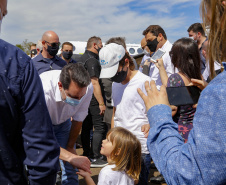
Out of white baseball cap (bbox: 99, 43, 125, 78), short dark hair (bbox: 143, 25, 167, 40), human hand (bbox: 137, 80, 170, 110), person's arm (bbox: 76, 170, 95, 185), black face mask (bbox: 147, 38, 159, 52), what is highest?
short dark hair (bbox: 143, 25, 167, 40)

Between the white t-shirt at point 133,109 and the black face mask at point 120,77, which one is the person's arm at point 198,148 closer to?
the white t-shirt at point 133,109

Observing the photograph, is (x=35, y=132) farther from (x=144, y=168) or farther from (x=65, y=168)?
(x=65, y=168)

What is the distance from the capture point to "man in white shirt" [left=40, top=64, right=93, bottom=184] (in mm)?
2654

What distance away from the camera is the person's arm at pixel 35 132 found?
126 centimetres

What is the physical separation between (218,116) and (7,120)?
0.90 m

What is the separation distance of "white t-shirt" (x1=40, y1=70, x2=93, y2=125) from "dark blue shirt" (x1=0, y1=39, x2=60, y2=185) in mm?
1376

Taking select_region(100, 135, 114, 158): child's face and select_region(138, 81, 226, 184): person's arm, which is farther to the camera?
select_region(100, 135, 114, 158): child's face

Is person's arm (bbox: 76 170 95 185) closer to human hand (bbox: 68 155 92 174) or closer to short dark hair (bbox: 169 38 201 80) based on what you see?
human hand (bbox: 68 155 92 174)

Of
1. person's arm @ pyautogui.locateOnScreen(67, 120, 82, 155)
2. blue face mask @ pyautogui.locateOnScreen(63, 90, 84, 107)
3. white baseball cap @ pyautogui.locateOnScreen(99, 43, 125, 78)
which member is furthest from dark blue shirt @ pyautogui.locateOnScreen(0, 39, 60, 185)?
person's arm @ pyautogui.locateOnScreen(67, 120, 82, 155)

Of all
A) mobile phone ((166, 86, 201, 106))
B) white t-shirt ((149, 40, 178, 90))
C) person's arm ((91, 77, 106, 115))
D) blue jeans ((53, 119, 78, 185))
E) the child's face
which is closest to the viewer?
mobile phone ((166, 86, 201, 106))

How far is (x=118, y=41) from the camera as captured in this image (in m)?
3.54

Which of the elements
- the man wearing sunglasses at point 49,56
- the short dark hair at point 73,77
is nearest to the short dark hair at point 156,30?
the man wearing sunglasses at point 49,56

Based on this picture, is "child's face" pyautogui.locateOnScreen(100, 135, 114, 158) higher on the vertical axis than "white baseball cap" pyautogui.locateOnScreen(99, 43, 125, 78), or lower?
lower

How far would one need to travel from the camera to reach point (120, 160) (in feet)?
8.25
